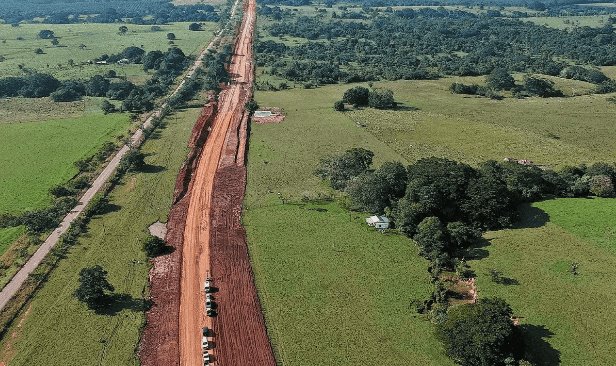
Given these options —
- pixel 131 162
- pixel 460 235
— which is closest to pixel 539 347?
pixel 460 235

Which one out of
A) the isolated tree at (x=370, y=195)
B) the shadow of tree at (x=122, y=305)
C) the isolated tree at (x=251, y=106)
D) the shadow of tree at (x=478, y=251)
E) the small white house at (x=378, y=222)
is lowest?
the shadow of tree at (x=122, y=305)

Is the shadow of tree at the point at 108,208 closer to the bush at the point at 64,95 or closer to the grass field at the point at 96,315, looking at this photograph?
the grass field at the point at 96,315

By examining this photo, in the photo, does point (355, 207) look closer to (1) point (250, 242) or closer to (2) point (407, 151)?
(1) point (250, 242)

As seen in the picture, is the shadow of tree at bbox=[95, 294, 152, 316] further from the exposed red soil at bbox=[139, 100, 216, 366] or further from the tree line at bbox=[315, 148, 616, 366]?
the tree line at bbox=[315, 148, 616, 366]

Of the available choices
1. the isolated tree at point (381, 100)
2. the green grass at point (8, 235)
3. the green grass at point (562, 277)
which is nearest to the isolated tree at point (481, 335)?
the green grass at point (562, 277)

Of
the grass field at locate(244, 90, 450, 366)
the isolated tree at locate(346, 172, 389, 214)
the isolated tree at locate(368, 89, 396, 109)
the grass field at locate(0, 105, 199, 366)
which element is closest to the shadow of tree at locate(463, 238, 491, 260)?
the grass field at locate(244, 90, 450, 366)

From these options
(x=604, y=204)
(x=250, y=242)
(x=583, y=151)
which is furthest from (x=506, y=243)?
(x=583, y=151)
